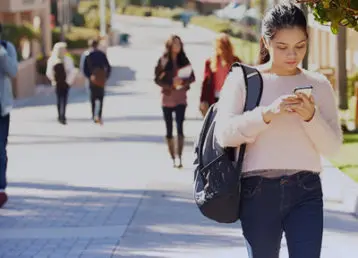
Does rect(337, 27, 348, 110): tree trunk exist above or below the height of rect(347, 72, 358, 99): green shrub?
above

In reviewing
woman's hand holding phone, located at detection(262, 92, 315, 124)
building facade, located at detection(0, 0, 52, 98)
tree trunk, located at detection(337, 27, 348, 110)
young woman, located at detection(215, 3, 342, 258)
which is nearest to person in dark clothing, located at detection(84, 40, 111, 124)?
tree trunk, located at detection(337, 27, 348, 110)

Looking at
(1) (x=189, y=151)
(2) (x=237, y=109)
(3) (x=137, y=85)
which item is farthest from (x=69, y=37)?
(2) (x=237, y=109)

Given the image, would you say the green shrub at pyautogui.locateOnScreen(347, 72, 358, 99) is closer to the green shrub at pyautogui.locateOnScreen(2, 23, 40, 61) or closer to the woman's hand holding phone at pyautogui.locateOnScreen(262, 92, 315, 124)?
the green shrub at pyautogui.locateOnScreen(2, 23, 40, 61)

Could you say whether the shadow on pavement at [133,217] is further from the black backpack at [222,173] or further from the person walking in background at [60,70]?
the person walking in background at [60,70]

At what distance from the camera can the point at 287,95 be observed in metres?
5.12

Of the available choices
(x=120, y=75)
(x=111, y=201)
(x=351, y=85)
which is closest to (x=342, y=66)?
(x=351, y=85)

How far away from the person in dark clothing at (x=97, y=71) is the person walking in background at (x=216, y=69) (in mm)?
8779

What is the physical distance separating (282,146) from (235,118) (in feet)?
0.84

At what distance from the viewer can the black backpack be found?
5.25m

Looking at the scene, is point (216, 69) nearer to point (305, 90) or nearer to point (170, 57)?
point (170, 57)

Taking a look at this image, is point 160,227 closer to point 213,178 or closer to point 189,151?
point 213,178

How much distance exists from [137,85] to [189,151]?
2529cm

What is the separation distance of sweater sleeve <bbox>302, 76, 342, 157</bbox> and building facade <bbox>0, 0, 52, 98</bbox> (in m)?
29.6

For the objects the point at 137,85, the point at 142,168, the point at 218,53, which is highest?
the point at 218,53
